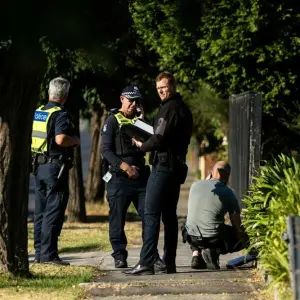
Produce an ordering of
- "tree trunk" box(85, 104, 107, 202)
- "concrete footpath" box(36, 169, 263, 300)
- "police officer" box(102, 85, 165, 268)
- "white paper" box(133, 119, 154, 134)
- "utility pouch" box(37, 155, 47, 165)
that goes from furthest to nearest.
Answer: "tree trunk" box(85, 104, 107, 202) → "utility pouch" box(37, 155, 47, 165) → "police officer" box(102, 85, 165, 268) → "white paper" box(133, 119, 154, 134) → "concrete footpath" box(36, 169, 263, 300)

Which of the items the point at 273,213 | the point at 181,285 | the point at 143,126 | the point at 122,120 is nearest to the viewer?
the point at 273,213

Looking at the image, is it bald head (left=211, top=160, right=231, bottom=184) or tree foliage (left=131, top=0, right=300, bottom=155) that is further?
tree foliage (left=131, top=0, right=300, bottom=155)

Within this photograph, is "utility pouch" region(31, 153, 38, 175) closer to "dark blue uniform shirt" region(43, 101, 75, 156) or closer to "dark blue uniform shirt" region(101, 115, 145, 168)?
"dark blue uniform shirt" region(43, 101, 75, 156)

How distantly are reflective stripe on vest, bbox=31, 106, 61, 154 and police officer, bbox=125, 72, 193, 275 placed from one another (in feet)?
4.75

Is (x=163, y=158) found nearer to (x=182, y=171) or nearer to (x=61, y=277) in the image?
(x=182, y=171)

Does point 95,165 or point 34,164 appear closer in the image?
point 34,164

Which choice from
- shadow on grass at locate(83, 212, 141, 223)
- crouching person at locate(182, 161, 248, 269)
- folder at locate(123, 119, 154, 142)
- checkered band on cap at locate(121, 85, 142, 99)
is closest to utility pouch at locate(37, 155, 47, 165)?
folder at locate(123, 119, 154, 142)

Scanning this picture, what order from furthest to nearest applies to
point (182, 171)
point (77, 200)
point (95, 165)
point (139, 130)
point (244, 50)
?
point (95, 165)
point (77, 200)
point (244, 50)
point (139, 130)
point (182, 171)

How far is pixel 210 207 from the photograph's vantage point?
34.1ft

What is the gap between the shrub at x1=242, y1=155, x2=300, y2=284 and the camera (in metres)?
7.53

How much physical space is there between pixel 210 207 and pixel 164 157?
109 centimetres

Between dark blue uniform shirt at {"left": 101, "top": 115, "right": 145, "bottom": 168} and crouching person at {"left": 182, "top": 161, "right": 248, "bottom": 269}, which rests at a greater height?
dark blue uniform shirt at {"left": 101, "top": 115, "right": 145, "bottom": 168}

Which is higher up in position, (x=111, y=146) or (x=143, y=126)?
(x=143, y=126)

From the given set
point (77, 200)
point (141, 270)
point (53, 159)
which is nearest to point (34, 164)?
point (53, 159)
